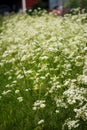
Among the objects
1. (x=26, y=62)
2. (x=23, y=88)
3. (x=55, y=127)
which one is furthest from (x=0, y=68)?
(x=55, y=127)

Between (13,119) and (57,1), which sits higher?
(57,1)

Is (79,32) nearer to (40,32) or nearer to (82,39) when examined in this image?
(40,32)

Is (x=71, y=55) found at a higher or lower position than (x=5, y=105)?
higher

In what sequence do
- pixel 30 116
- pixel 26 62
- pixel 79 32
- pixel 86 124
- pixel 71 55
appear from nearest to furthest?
1. pixel 86 124
2. pixel 30 116
3. pixel 71 55
4. pixel 26 62
5. pixel 79 32

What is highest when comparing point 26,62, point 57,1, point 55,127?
point 57,1

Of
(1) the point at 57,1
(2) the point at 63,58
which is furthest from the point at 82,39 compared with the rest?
(1) the point at 57,1

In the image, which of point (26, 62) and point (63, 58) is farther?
point (26, 62)

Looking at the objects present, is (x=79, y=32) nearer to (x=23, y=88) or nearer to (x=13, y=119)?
(x=23, y=88)

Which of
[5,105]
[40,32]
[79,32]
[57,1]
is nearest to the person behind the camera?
[5,105]

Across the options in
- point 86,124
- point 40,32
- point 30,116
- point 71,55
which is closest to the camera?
point 86,124
